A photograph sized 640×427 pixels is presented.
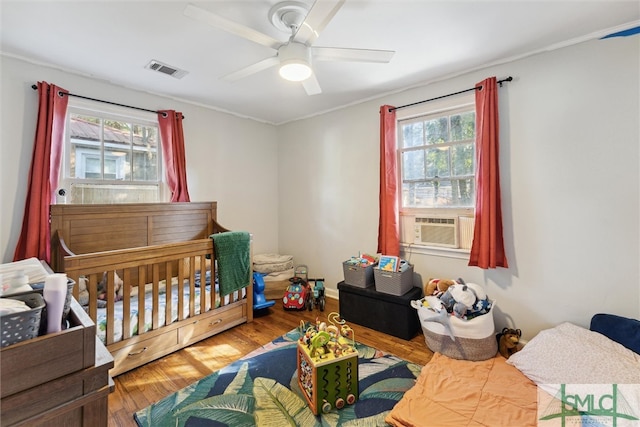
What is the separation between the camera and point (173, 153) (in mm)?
2979

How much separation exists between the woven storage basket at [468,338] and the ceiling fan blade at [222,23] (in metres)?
2.25

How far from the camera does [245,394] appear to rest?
1792 mm

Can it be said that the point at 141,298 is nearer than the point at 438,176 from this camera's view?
Yes

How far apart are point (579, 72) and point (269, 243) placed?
12.1 ft

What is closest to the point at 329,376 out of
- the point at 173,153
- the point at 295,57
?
the point at 295,57

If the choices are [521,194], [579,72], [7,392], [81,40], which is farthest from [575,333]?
[81,40]

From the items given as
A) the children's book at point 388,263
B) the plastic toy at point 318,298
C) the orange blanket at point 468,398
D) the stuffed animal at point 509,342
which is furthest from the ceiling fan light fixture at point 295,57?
the stuffed animal at point 509,342

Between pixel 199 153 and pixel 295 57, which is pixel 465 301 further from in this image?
pixel 199 153

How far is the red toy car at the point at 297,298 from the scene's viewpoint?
3.14 m

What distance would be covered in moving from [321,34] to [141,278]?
217cm

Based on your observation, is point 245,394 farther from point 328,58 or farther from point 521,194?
point 521,194

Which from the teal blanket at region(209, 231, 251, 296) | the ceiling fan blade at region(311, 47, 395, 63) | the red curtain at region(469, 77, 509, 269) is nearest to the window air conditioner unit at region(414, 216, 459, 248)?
the red curtain at region(469, 77, 509, 269)

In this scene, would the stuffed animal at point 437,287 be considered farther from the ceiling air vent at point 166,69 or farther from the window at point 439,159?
the ceiling air vent at point 166,69

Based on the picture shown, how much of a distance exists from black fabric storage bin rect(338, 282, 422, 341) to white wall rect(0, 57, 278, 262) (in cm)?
170
